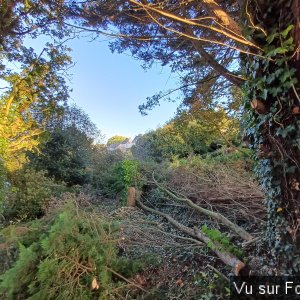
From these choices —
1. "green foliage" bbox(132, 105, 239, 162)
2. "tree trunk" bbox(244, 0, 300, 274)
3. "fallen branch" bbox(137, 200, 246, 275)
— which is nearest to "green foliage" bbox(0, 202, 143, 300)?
"fallen branch" bbox(137, 200, 246, 275)

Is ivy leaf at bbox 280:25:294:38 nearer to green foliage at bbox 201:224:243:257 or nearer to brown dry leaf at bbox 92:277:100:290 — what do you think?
green foliage at bbox 201:224:243:257

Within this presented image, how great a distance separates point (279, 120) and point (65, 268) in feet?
9.87

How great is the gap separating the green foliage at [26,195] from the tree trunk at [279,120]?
6640mm

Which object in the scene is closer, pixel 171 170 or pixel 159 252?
pixel 159 252

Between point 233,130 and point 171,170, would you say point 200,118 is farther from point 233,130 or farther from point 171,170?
point 171,170

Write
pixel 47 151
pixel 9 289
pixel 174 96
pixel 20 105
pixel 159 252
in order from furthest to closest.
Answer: pixel 47 151 < pixel 20 105 < pixel 174 96 < pixel 159 252 < pixel 9 289

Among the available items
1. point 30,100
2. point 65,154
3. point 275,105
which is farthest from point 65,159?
point 275,105

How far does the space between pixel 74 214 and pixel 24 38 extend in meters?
7.68

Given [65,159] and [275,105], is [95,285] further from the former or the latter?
[65,159]

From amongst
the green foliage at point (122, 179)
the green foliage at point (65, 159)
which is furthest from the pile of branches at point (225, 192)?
the green foliage at point (65, 159)

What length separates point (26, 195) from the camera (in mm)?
8672

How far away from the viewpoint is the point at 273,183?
3006mm

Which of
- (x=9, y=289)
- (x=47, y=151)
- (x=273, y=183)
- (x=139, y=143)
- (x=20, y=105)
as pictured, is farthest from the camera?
(x=139, y=143)

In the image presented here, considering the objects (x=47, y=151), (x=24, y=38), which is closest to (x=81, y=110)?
(x=47, y=151)
